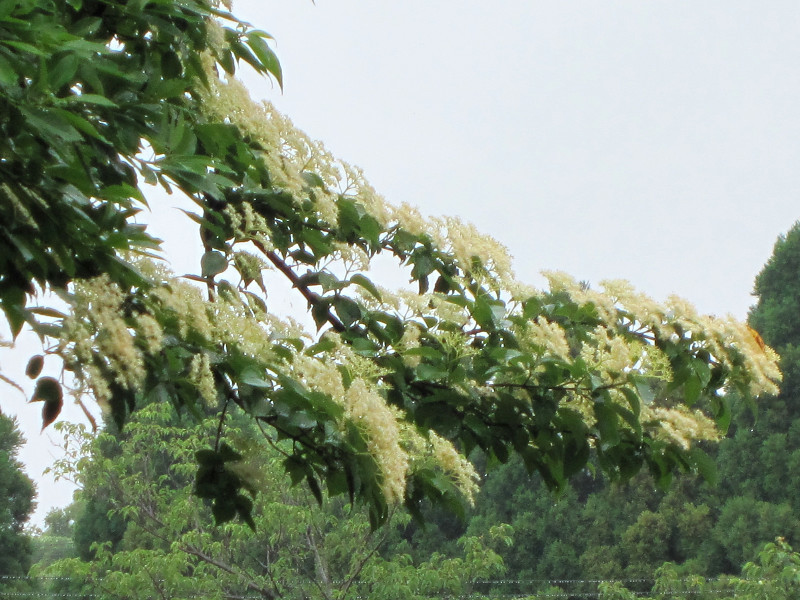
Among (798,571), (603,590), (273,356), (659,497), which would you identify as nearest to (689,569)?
(659,497)

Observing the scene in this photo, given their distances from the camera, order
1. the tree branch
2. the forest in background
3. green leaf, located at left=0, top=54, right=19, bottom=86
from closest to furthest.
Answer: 1. green leaf, located at left=0, top=54, right=19, bottom=86
2. the forest in background
3. the tree branch

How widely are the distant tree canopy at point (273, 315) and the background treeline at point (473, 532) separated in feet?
10.1

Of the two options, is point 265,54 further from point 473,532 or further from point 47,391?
point 473,532

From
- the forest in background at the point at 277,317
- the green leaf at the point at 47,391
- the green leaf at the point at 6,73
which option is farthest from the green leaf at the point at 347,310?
the green leaf at the point at 6,73

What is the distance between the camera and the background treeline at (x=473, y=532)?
7508 mm

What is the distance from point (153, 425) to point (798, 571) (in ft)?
17.0

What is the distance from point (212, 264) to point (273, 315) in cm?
19

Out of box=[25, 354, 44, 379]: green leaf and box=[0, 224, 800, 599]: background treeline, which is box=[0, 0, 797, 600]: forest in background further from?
box=[0, 224, 800, 599]: background treeline

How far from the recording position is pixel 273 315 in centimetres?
158

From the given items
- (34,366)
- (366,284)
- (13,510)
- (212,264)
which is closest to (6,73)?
(34,366)

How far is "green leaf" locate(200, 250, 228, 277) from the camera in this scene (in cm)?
168

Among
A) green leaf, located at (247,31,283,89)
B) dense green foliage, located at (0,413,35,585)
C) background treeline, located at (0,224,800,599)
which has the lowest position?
background treeline, located at (0,224,800,599)

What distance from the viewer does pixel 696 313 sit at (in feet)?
6.41

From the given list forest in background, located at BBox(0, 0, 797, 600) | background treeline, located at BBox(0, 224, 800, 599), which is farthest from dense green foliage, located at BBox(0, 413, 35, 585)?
forest in background, located at BBox(0, 0, 797, 600)
